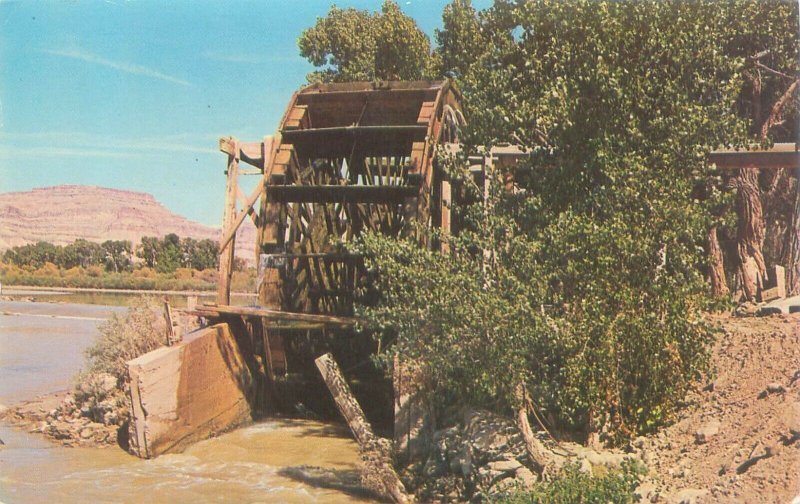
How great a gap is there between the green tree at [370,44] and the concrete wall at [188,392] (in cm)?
1173

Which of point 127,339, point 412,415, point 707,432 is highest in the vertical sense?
point 127,339

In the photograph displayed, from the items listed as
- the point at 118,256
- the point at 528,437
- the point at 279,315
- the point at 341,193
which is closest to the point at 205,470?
the point at 279,315

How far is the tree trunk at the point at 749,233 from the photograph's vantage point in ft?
52.1

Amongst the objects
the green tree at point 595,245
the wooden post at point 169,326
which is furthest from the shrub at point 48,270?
the green tree at point 595,245

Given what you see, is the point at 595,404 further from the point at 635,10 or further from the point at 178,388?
the point at 178,388

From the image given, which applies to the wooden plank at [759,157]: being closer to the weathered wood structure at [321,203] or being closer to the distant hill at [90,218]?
the weathered wood structure at [321,203]

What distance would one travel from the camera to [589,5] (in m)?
9.20

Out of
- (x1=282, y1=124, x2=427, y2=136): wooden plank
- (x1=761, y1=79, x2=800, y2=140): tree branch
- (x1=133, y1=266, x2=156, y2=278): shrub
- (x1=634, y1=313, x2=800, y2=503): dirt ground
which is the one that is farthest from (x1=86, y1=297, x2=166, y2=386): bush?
(x1=133, y1=266, x2=156, y2=278): shrub

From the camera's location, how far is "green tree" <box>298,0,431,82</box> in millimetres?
22672

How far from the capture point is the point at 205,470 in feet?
33.8

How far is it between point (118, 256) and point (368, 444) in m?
55.9

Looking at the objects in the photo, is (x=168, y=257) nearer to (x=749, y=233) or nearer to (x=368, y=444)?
(x=749, y=233)

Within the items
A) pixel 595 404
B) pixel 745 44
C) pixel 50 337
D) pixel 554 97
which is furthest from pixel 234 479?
pixel 50 337

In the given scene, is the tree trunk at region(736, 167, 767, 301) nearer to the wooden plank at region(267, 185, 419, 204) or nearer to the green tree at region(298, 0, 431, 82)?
the wooden plank at region(267, 185, 419, 204)
